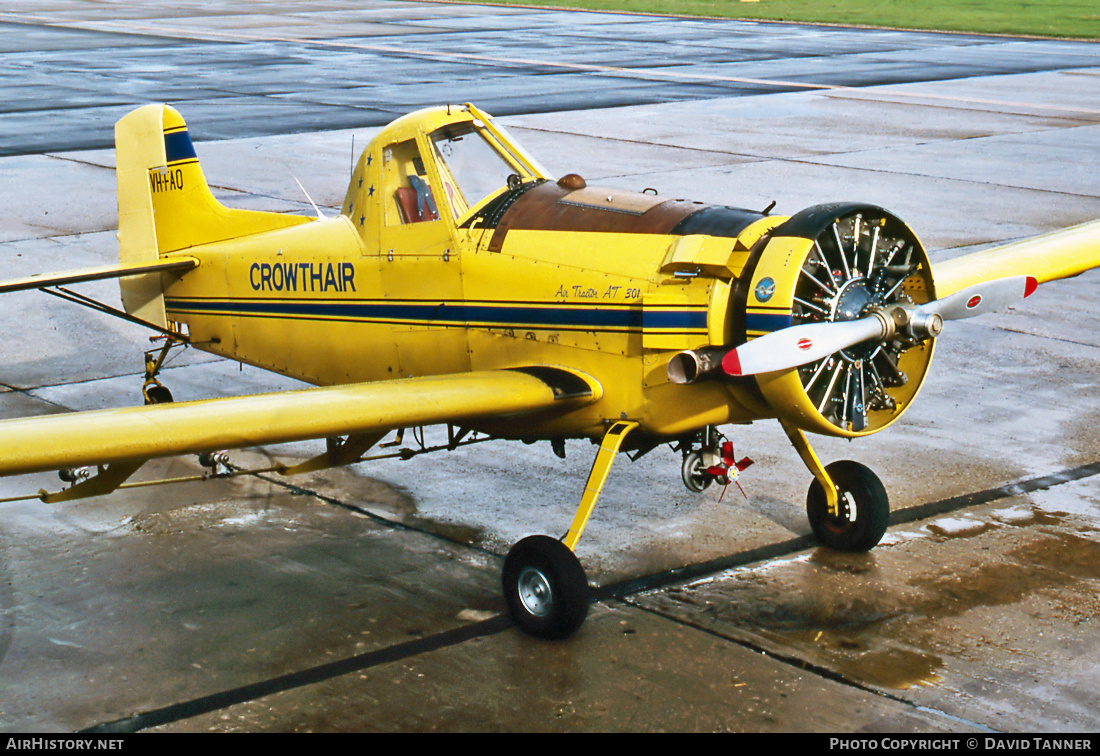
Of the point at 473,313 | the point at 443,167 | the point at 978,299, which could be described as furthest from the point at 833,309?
the point at 443,167

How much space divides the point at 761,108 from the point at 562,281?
2072 centimetres

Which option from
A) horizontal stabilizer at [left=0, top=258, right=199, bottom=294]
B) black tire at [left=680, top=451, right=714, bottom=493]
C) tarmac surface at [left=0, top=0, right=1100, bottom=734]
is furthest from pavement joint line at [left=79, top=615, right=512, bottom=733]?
horizontal stabilizer at [left=0, top=258, right=199, bottom=294]

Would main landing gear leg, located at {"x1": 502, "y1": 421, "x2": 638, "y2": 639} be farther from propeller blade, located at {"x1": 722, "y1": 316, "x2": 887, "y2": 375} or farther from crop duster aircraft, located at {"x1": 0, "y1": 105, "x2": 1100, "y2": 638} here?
propeller blade, located at {"x1": 722, "y1": 316, "x2": 887, "y2": 375}

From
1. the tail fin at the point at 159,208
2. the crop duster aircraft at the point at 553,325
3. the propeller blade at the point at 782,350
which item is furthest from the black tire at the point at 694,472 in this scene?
the tail fin at the point at 159,208

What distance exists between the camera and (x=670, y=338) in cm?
678

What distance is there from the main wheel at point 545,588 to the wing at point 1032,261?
3.00 metres

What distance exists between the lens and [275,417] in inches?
245

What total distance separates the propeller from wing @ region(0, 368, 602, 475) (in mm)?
1151

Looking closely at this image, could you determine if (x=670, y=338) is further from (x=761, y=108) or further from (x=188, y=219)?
(x=761, y=108)

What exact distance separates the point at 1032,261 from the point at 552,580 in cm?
416

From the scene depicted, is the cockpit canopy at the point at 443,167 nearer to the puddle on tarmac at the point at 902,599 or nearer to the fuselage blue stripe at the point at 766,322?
the fuselage blue stripe at the point at 766,322

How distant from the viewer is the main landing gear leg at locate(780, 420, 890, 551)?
7.76 metres

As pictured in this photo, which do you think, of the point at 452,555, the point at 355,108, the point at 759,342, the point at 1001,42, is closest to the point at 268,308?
the point at 452,555

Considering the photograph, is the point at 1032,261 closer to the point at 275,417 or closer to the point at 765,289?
the point at 765,289
